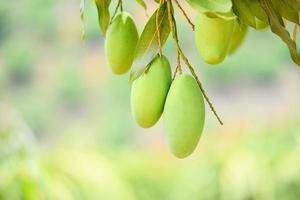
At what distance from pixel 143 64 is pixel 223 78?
10.5 ft

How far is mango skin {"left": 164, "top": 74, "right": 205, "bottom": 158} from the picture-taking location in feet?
1.75

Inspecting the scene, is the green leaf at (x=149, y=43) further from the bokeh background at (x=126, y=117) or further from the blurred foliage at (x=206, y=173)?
the blurred foliage at (x=206, y=173)

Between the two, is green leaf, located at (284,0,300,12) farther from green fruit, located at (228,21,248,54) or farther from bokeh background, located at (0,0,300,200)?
bokeh background, located at (0,0,300,200)

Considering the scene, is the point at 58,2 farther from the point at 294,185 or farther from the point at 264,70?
the point at 294,185

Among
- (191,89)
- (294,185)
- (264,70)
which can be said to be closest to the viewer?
(191,89)

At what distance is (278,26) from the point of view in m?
0.51

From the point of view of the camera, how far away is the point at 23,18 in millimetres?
4078

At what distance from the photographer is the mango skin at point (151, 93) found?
55cm

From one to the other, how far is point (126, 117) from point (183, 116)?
3094mm

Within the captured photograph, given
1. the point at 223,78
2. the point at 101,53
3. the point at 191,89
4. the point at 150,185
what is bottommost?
the point at 223,78

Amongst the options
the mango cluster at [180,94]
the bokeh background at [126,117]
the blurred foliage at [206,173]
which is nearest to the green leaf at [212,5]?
the mango cluster at [180,94]

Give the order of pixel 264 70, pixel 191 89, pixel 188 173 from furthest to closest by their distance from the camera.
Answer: pixel 264 70
pixel 188 173
pixel 191 89

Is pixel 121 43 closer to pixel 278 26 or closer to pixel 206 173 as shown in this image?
pixel 278 26

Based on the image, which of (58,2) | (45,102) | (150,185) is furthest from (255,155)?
(58,2)
